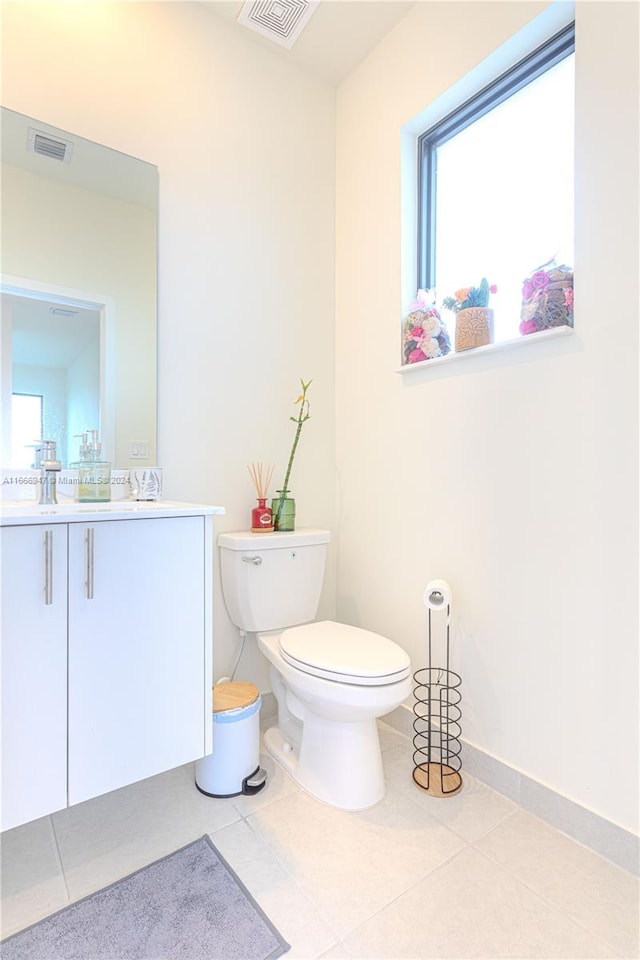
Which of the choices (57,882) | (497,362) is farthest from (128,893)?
(497,362)

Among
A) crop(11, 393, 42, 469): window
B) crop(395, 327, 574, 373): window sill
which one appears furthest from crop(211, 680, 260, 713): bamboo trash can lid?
crop(395, 327, 574, 373): window sill

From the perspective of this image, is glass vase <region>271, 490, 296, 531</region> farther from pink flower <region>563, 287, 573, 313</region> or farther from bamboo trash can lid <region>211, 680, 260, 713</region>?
pink flower <region>563, 287, 573, 313</region>

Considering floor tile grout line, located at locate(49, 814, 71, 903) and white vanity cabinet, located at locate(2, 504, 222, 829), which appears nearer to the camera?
white vanity cabinet, located at locate(2, 504, 222, 829)

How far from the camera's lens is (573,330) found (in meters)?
1.30

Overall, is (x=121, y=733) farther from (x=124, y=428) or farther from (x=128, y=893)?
(x=124, y=428)

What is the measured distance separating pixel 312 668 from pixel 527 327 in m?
1.17

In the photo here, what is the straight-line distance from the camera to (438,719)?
1688mm

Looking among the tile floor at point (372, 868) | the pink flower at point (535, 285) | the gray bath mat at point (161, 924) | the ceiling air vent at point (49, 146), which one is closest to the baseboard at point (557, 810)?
the tile floor at point (372, 868)

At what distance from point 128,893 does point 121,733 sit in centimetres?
36

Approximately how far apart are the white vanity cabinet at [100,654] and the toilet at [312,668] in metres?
0.33

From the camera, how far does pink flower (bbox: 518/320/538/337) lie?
1.41 m

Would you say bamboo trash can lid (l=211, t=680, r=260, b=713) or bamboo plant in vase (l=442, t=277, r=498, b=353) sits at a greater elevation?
bamboo plant in vase (l=442, t=277, r=498, b=353)

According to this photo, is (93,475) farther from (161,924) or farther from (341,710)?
(161,924)

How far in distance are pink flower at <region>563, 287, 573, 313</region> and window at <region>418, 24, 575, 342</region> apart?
13 cm
